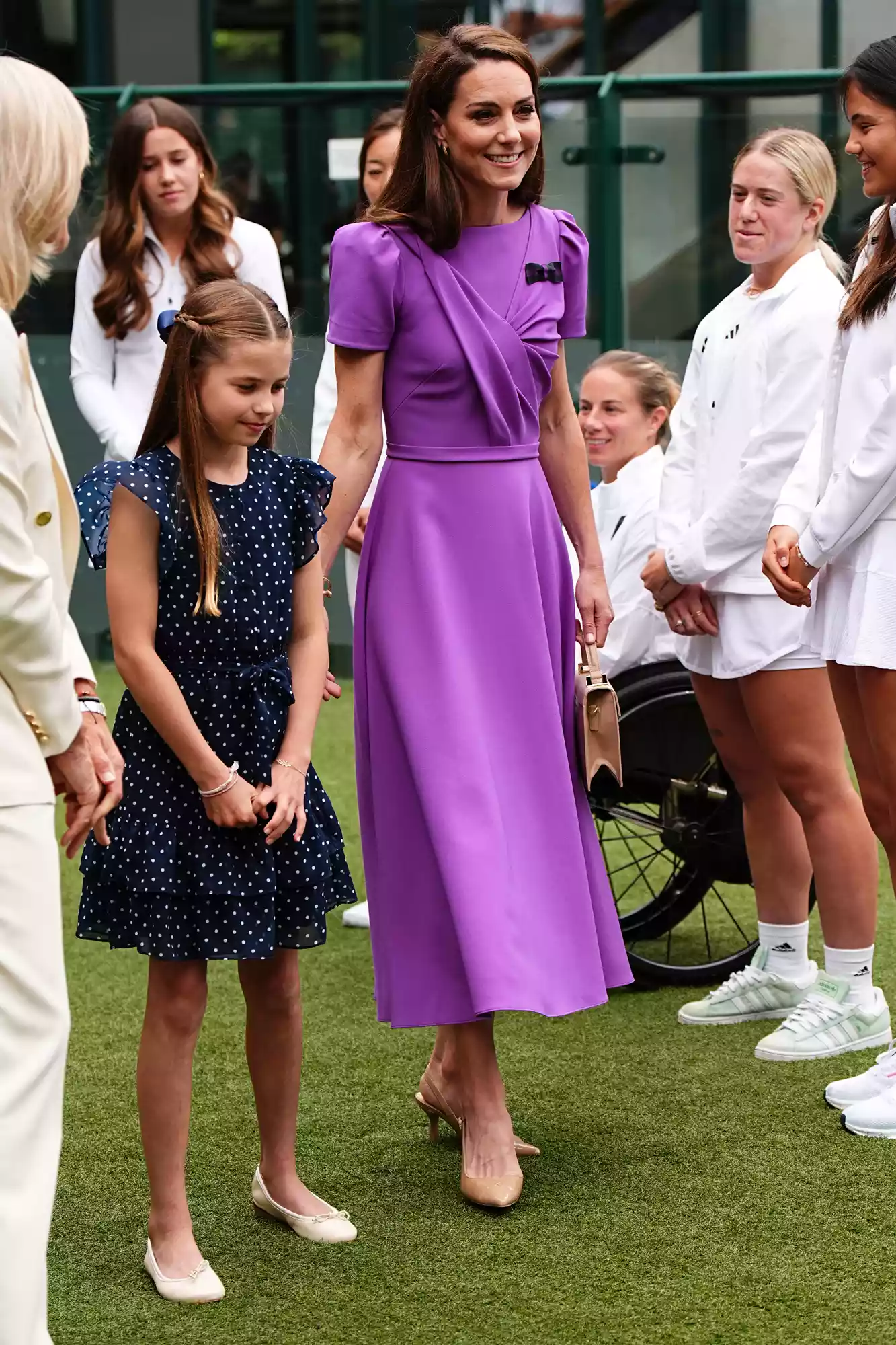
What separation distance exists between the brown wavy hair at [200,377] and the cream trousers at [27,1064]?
25.7 inches

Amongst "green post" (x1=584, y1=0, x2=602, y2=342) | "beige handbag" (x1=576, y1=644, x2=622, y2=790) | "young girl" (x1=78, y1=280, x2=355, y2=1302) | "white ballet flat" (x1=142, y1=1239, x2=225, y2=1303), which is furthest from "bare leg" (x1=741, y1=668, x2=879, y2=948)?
"green post" (x1=584, y1=0, x2=602, y2=342)

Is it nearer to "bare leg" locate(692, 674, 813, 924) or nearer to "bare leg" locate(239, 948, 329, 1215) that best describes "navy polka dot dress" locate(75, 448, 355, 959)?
"bare leg" locate(239, 948, 329, 1215)

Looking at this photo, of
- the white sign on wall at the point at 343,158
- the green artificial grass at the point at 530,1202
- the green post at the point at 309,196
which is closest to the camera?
the green artificial grass at the point at 530,1202

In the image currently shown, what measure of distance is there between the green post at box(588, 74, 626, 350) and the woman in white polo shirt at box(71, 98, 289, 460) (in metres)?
4.21

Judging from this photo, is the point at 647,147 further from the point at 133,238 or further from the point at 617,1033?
the point at 617,1033

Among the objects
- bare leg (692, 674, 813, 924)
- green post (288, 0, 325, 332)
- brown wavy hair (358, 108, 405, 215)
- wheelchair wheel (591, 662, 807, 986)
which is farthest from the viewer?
green post (288, 0, 325, 332)

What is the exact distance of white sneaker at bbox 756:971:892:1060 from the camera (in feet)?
12.3

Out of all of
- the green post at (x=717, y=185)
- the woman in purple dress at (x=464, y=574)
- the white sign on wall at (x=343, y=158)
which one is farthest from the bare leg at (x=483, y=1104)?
the white sign on wall at (x=343, y=158)

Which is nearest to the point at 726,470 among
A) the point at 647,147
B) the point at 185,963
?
the point at 185,963

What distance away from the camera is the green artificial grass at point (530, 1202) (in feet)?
8.65

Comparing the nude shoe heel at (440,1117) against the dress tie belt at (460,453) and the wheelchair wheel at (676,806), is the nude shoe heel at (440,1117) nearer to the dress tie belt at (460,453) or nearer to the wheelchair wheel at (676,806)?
the wheelchair wheel at (676,806)

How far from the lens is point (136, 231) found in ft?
16.0

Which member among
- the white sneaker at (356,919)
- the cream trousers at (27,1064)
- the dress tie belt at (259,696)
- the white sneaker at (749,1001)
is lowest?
the white sneaker at (356,919)

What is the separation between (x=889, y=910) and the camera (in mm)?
4887
